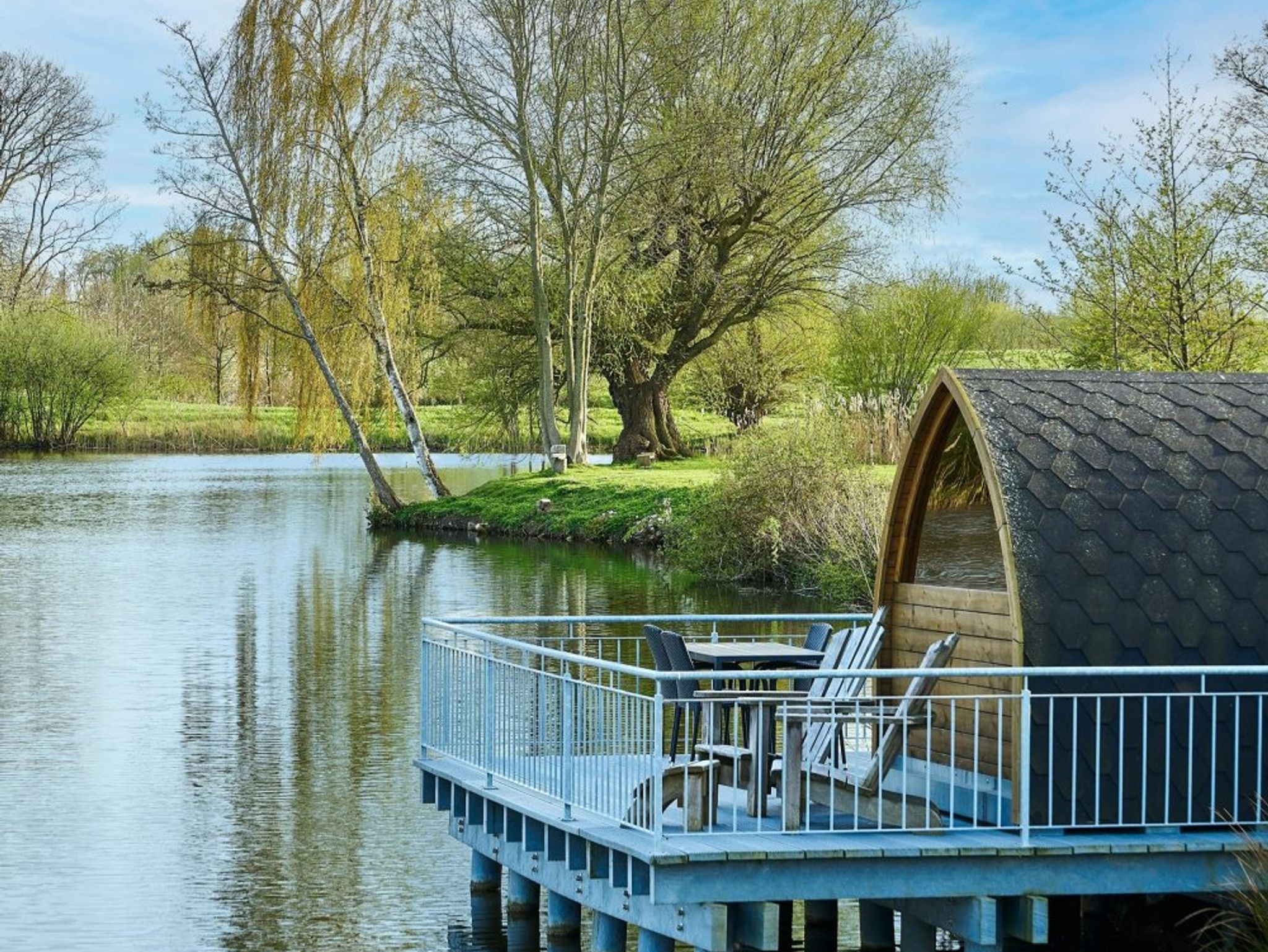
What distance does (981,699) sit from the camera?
10.6 metres

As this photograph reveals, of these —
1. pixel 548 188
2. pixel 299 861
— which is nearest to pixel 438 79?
pixel 548 188

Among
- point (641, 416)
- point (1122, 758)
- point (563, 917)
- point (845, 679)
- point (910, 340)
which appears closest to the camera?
point (1122, 758)

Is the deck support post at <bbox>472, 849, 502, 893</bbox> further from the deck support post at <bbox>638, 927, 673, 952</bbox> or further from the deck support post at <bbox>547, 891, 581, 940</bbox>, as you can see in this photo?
the deck support post at <bbox>638, 927, 673, 952</bbox>

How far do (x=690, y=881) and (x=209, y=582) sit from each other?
2512cm

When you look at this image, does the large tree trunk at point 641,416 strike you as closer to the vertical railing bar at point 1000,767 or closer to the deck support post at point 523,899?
the deck support post at point 523,899

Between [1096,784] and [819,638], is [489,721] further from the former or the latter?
[1096,784]

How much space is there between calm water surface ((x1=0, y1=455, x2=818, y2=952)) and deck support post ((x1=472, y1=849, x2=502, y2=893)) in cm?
22

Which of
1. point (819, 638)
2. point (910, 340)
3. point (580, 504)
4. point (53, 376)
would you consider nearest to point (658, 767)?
point (819, 638)

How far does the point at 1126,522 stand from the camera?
10.5 metres

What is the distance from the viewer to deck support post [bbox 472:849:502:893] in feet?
39.1

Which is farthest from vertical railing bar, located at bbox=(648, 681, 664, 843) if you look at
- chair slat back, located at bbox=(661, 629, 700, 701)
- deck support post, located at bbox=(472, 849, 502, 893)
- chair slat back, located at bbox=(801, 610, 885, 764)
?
deck support post, located at bbox=(472, 849, 502, 893)

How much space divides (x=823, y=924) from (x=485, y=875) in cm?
219

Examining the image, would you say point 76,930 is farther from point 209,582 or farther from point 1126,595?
point 209,582

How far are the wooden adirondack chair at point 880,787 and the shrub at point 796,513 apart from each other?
757 inches
